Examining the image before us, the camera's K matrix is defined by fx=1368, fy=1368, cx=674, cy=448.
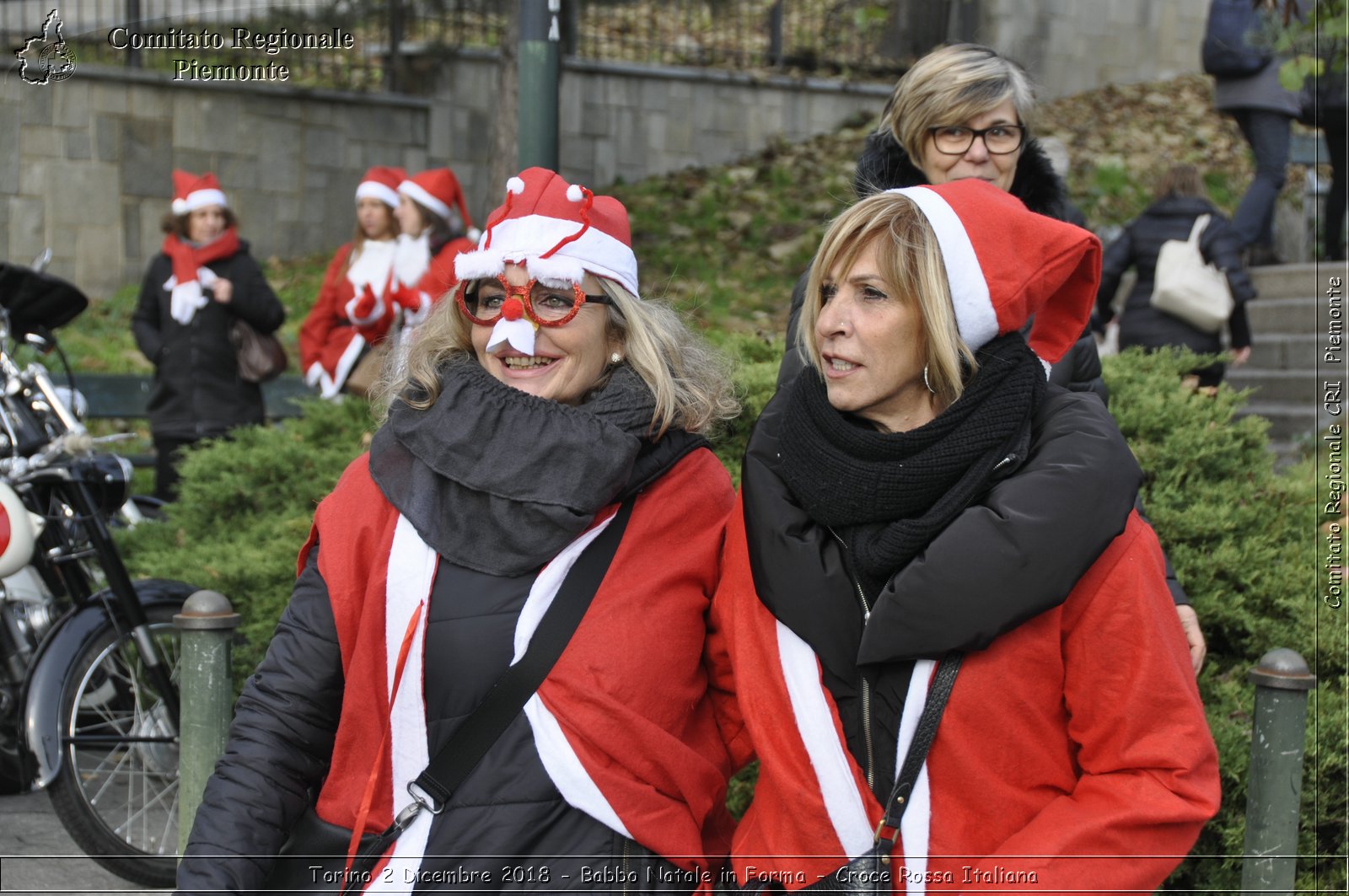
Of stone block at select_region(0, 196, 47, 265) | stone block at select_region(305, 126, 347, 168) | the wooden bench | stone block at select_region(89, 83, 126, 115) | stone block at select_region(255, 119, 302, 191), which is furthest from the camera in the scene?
stone block at select_region(305, 126, 347, 168)

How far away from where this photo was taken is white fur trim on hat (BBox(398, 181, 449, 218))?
730cm

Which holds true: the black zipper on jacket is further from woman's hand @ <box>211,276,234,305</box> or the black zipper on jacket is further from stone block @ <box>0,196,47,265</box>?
stone block @ <box>0,196,47,265</box>

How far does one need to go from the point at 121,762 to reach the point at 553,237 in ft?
9.06

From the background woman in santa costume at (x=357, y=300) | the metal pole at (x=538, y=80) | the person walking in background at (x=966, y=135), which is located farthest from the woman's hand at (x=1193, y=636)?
the background woman in santa costume at (x=357, y=300)

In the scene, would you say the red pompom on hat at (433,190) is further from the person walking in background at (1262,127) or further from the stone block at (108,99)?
the stone block at (108,99)

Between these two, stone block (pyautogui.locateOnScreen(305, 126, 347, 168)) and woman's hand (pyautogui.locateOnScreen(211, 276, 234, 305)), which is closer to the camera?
woman's hand (pyautogui.locateOnScreen(211, 276, 234, 305))

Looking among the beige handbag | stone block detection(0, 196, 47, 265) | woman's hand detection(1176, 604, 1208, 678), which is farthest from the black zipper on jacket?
stone block detection(0, 196, 47, 265)

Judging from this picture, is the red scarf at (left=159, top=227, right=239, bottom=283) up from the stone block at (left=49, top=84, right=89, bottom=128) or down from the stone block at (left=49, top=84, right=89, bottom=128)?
down

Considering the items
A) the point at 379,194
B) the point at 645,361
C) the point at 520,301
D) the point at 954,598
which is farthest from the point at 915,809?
the point at 379,194

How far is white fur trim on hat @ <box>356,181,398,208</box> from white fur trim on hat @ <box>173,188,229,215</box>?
0.75 m

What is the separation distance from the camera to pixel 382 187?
7.47 m

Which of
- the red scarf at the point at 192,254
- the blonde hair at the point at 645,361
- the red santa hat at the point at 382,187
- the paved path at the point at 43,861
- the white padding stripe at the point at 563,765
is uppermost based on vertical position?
the red santa hat at the point at 382,187

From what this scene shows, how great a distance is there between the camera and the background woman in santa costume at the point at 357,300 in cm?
720

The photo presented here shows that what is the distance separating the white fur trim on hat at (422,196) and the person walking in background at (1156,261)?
3.55 m
